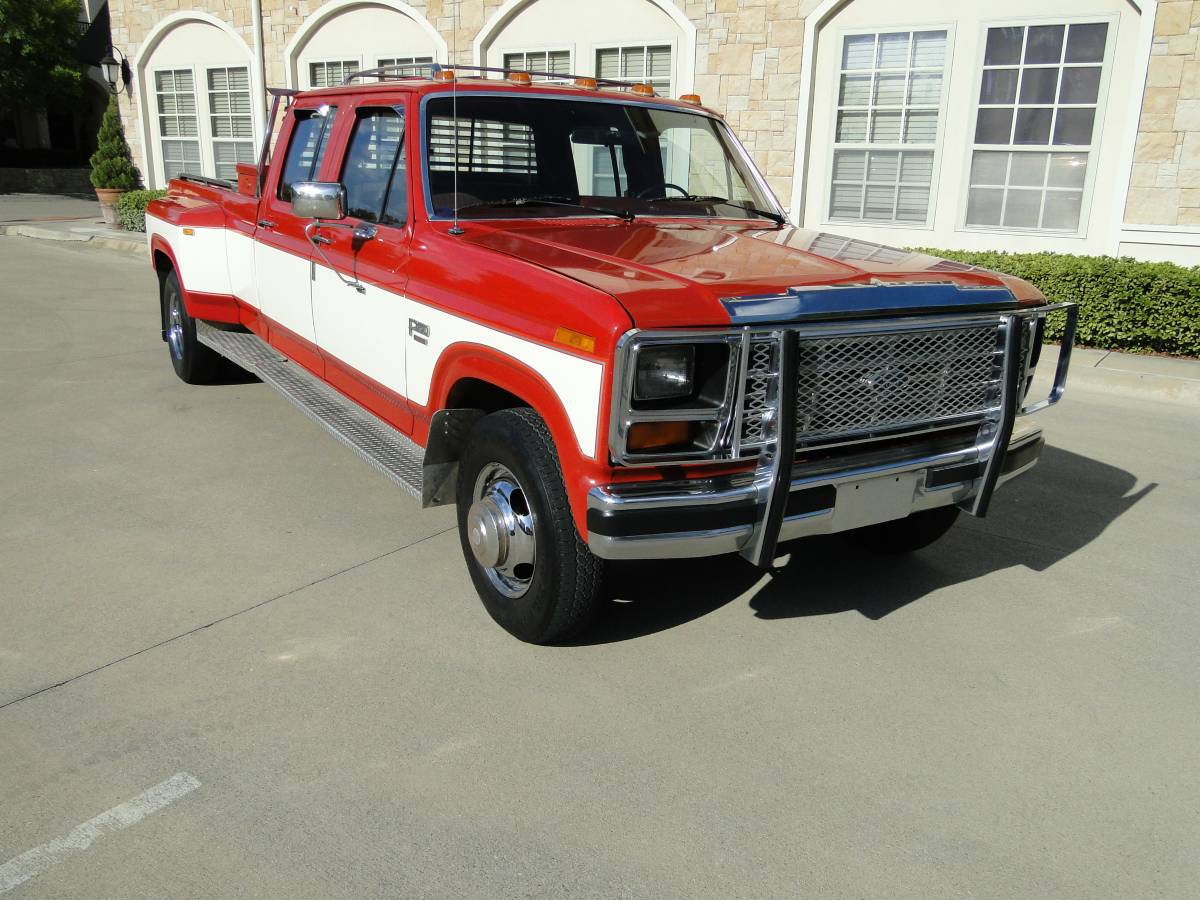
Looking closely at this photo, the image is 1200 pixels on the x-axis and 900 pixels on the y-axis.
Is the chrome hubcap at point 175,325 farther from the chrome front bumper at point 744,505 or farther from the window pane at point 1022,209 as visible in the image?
the window pane at point 1022,209

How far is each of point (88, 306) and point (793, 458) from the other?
9.85 metres

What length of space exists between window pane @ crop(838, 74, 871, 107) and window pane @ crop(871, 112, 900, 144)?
23cm

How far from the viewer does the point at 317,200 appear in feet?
13.7

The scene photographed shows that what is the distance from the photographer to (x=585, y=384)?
306 centimetres

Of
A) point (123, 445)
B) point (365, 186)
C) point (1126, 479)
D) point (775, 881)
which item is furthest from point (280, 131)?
point (1126, 479)

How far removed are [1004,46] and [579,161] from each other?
7.16 m

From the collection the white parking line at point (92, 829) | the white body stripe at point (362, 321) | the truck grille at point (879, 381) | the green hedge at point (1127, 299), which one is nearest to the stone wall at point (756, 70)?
the green hedge at point (1127, 299)

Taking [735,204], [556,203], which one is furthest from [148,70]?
[556,203]

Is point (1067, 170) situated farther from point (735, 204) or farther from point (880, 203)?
point (735, 204)

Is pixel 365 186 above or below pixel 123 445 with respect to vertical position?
above

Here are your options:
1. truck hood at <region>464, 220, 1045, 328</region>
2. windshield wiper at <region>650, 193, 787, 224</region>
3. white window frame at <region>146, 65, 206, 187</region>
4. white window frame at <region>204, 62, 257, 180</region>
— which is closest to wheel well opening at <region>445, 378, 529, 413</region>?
truck hood at <region>464, 220, 1045, 328</region>

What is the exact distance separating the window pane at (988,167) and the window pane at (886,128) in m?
0.89

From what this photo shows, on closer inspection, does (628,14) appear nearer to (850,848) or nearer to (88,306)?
(88,306)

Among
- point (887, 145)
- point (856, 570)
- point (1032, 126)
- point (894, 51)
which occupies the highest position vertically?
point (894, 51)
